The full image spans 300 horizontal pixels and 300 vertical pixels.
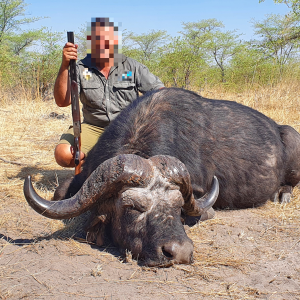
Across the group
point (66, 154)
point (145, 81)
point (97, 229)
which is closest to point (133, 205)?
point (97, 229)

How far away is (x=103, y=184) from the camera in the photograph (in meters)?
2.94

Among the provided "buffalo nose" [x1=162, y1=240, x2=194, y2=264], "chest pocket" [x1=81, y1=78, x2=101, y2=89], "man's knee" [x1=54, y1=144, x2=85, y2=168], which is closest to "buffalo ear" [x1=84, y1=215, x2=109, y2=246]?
"buffalo nose" [x1=162, y1=240, x2=194, y2=264]

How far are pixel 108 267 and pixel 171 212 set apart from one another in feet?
2.33

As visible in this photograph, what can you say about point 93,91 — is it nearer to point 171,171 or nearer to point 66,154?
point 66,154

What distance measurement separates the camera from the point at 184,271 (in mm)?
2771

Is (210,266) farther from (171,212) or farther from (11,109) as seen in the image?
(11,109)

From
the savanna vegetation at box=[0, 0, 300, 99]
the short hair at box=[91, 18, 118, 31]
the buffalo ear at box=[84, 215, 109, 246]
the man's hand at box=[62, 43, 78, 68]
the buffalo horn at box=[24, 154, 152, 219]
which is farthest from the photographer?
the savanna vegetation at box=[0, 0, 300, 99]

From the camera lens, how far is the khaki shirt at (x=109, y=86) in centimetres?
512

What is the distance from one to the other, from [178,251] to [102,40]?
3338mm

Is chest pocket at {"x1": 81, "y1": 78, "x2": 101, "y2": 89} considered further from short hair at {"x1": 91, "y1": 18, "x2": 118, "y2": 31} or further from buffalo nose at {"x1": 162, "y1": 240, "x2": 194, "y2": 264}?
buffalo nose at {"x1": 162, "y1": 240, "x2": 194, "y2": 264}

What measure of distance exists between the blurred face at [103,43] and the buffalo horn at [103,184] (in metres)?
2.54

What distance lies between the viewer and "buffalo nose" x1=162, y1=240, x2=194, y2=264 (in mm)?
2703

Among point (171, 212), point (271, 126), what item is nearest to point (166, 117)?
point (171, 212)

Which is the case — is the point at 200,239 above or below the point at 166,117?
below
